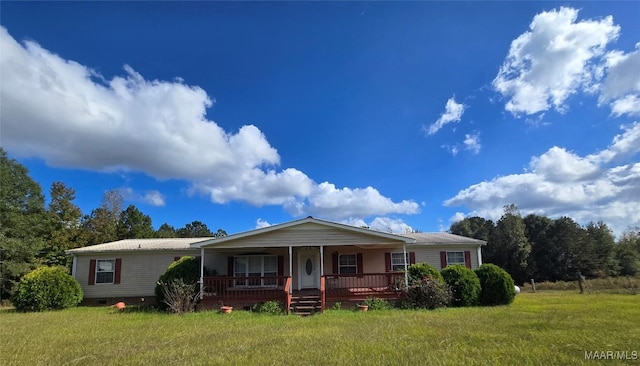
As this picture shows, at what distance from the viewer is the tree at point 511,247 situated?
135ft

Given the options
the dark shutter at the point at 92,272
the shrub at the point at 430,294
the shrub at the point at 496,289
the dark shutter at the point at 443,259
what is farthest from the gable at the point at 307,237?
the dark shutter at the point at 92,272

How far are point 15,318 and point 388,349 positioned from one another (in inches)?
564

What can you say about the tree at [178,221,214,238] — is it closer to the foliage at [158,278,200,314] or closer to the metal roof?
the metal roof

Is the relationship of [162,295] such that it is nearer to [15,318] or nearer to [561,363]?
[15,318]

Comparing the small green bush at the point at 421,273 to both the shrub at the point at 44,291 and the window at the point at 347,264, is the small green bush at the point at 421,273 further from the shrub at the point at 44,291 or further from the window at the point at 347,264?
the shrub at the point at 44,291

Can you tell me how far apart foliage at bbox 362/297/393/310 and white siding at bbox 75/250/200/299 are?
10023 millimetres

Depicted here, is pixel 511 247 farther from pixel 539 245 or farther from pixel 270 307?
pixel 270 307

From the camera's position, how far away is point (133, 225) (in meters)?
37.6

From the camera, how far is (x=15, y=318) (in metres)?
14.5

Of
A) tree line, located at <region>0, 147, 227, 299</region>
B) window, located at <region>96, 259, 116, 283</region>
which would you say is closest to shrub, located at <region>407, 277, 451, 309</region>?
window, located at <region>96, 259, 116, 283</region>

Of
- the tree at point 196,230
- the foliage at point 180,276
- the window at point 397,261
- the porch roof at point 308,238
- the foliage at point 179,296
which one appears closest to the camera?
the foliage at point 179,296

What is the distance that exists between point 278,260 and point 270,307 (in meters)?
4.32

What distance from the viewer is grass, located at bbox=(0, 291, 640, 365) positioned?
7059 millimetres

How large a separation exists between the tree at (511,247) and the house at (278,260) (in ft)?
80.7
